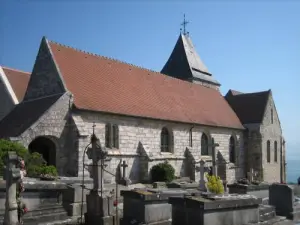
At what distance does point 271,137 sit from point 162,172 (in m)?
15.2

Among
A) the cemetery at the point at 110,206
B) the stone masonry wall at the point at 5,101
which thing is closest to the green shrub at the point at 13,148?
the cemetery at the point at 110,206

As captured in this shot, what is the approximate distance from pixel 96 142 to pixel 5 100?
16.0m

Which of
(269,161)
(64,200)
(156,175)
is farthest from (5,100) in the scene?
(269,161)

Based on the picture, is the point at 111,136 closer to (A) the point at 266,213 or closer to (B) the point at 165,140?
(B) the point at 165,140

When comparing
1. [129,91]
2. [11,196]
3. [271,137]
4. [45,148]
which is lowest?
[11,196]

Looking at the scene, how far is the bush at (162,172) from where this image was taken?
65.0 ft

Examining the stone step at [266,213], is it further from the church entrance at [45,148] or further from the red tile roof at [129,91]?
the church entrance at [45,148]

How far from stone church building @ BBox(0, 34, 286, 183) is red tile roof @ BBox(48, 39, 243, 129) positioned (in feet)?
0.25

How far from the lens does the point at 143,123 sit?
67.0ft

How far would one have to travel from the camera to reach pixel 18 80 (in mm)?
25422

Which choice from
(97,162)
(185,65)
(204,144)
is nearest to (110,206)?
(97,162)

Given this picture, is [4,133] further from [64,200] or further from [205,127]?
[205,127]

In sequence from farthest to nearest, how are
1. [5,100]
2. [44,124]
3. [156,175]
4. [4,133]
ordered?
1. [5,100]
2. [156,175]
3. [4,133]
4. [44,124]

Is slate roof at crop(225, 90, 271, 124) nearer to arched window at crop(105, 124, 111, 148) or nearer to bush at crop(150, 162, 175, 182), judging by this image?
bush at crop(150, 162, 175, 182)
